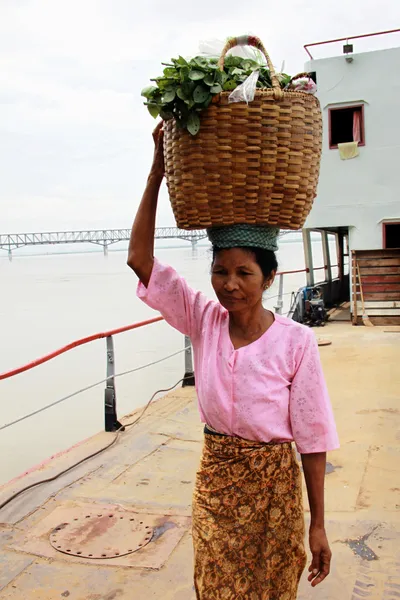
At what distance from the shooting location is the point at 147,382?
36.7 ft

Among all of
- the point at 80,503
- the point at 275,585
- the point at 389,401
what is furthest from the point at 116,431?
the point at 275,585

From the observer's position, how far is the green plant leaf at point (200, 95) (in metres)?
1.50

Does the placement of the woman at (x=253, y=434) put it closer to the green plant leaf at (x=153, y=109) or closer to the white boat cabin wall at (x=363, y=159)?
the green plant leaf at (x=153, y=109)

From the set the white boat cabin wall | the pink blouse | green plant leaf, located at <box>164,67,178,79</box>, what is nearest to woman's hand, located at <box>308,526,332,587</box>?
the pink blouse

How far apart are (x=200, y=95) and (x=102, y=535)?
226 centimetres

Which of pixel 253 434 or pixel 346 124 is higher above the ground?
pixel 346 124

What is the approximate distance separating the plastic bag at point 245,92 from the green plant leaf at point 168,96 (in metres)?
0.15

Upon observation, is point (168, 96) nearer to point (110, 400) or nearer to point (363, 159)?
point (110, 400)

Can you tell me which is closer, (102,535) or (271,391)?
(271,391)

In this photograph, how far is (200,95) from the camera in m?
1.50

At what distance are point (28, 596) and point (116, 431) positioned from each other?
211 centimetres

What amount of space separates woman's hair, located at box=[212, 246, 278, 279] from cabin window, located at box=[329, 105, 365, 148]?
32.5 feet

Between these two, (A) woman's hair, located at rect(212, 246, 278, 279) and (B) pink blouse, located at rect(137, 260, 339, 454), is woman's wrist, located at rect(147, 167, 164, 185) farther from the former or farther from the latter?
(B) pink blouse, located at rect(137, 260, 339, 454)

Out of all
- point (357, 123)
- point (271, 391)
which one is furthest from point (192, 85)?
point (357, 123)
